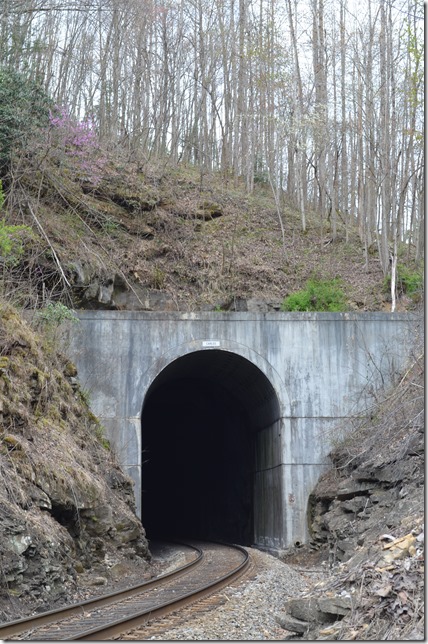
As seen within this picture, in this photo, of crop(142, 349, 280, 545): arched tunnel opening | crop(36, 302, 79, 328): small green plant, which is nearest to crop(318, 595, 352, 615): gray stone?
crop(36, 302, 79, 328): small green plant

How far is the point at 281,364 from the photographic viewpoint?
1623 cm

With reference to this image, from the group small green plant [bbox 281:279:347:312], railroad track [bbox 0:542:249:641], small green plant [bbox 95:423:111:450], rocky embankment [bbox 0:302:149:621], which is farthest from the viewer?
small green plant [bbox 281:279:347:312]

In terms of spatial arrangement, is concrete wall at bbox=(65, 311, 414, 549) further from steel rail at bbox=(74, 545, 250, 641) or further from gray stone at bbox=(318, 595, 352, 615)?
gray stone at bbox=(318, 595, 352, 615)

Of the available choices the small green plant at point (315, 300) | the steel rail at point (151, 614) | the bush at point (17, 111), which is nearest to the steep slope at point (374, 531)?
the steel rail at point (151, 614)

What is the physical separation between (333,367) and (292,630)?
9.98m

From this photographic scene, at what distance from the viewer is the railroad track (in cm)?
675

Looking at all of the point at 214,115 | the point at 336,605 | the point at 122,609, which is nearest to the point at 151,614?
the point at 122,609

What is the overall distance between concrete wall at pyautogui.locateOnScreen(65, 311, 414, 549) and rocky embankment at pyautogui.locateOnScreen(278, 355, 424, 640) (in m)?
0.63

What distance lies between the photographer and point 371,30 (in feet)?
75.3

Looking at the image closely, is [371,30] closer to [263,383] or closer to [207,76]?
[207,76]

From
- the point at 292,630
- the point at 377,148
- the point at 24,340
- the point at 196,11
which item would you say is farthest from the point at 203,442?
the point at 292,630

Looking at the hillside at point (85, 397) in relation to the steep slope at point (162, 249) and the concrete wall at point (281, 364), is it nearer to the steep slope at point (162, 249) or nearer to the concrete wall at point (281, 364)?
the steep slope at point (162, 249)

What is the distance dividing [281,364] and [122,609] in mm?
8669

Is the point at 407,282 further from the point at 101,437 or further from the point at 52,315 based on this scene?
the point at 52,315
